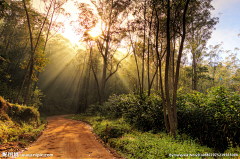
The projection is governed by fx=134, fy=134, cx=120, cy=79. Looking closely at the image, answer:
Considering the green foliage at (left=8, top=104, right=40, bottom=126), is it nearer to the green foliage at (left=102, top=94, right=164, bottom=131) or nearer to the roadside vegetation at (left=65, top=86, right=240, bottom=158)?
the roadside vegetation at (left=65, top=86, right=240, bottom=158)

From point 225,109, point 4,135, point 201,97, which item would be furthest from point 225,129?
point 4,135

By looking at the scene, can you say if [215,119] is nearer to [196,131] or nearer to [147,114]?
[196,131]

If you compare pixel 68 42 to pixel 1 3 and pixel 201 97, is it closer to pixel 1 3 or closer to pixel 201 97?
pixel 1 3

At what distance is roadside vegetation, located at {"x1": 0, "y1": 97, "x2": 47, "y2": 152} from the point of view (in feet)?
16.0

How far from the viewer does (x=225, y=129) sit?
4.47m

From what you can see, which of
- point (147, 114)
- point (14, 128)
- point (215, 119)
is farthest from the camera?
point (147, 114)

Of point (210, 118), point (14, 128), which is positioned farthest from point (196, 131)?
point (14, 128)

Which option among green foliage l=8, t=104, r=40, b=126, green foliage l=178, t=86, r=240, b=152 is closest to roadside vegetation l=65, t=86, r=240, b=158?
green foliage l=178, t=86, r=240, b=152

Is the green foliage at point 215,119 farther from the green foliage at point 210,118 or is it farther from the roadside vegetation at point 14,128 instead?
the roadside vegetation at point 14,128

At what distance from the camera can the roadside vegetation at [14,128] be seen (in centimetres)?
489

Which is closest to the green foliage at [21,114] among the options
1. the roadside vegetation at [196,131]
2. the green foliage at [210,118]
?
the roadside vegetation at [196,131]

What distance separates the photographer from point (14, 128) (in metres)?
6.32

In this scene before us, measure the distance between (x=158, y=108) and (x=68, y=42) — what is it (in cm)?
2854

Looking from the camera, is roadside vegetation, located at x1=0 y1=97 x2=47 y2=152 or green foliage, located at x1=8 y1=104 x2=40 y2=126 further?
green foliage, located at x1=8 y1=104 x2=40 y2=126
